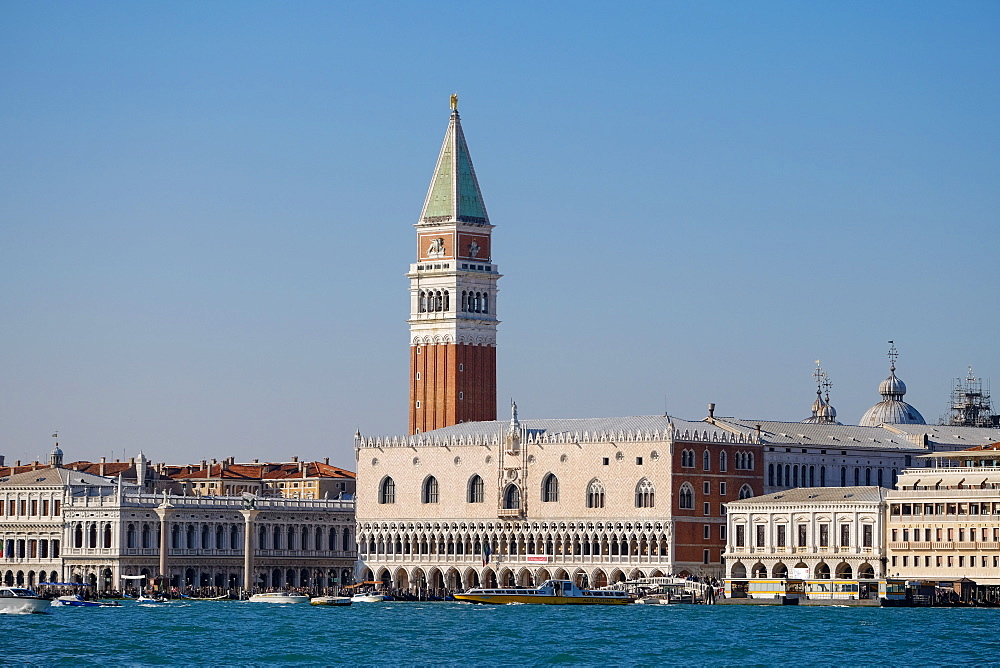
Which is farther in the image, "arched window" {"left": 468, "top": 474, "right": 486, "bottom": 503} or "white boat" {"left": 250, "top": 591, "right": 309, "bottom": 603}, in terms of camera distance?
"arched window" {"left": 468, "top": 474, "right": 486, "bottom": 503}

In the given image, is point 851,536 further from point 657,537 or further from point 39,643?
point 39,643

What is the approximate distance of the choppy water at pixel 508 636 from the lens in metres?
87.4

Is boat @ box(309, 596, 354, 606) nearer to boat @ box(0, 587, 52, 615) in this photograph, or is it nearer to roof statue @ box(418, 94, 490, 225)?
boat @ box(0, 587, 52, 615)

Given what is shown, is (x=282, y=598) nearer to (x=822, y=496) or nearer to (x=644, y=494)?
(x=644, y=494)

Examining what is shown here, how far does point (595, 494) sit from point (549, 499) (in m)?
3.27

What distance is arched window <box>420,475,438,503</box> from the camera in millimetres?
146125

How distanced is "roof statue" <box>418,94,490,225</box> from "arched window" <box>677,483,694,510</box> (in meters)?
27.2

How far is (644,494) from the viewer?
5359 inches

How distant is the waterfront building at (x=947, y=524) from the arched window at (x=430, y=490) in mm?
29343

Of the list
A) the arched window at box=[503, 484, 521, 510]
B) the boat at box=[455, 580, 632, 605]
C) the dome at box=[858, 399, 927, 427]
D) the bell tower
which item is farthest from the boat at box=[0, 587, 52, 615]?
the dome at box=[858, 399, 927, 427]

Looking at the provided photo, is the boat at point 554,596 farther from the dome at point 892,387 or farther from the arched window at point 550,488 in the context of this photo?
the dome at point 892,387

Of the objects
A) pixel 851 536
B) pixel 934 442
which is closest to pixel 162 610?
pixel 851 536

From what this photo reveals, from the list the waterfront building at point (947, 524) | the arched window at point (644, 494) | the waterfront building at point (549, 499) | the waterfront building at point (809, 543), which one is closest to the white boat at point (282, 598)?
the waterfront building at point (549, 499)

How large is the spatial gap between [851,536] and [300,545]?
4053 centimetres
